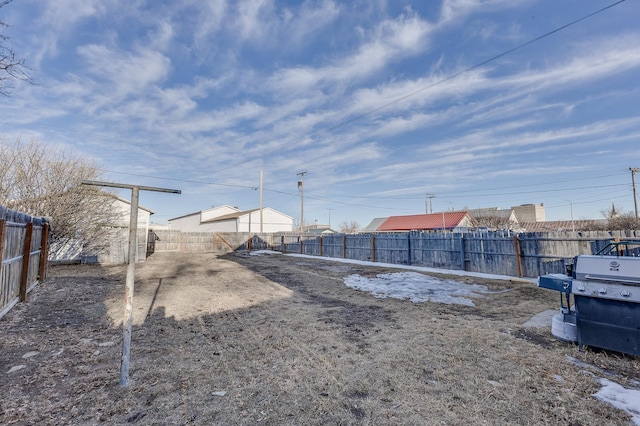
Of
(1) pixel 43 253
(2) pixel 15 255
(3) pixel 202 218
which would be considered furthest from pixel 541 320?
(3) pixel 202 218

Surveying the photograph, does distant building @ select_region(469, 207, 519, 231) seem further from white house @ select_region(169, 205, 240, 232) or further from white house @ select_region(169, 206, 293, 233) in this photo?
white house @ select_region(169, 205, 240, 232)

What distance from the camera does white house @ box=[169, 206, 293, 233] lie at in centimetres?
3406

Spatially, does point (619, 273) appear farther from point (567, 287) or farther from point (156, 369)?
point (156, 369)

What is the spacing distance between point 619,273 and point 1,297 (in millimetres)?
8458

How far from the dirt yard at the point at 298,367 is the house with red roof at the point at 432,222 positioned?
27.9 m

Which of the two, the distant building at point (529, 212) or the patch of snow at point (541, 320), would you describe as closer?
the patch of snow at point (541, 320)

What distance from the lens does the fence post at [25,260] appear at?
5.67 meters

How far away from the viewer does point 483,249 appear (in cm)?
1091

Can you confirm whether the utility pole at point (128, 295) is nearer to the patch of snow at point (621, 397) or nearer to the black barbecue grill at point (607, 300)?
the patch of snow at point (621, 397)

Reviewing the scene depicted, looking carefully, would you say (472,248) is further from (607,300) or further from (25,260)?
(25,260)

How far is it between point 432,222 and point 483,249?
81.4 feet

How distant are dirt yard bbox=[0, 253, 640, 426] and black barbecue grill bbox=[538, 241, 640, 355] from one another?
21 cm

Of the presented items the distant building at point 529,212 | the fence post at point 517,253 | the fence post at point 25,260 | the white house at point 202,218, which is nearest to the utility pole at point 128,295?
the fence post at point 25,260

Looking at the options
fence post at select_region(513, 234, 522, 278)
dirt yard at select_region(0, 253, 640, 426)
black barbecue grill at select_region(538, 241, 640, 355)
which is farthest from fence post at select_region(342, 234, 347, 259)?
black barbecue grill at select_region(538, 241, 640, 355)
